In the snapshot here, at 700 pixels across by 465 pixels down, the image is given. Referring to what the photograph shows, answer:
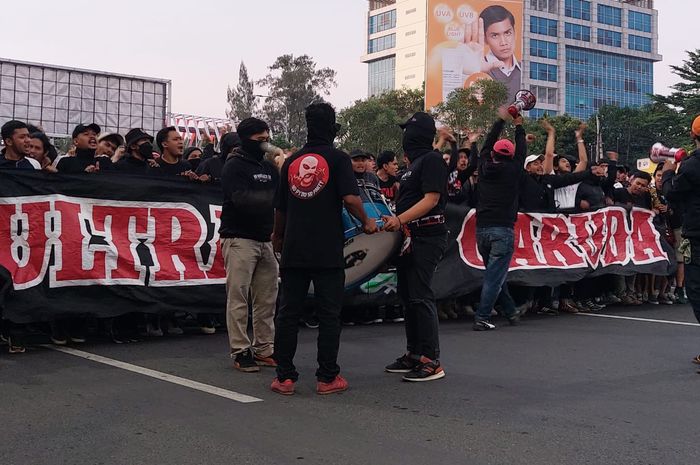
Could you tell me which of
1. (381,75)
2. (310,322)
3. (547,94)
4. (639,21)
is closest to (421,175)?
(310,322)

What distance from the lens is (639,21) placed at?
133 m

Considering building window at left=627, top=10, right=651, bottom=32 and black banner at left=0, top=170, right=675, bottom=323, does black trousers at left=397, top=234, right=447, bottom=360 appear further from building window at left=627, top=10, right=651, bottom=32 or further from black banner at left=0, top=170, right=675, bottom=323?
building window at left=627, top=10, right=651, bottom=32

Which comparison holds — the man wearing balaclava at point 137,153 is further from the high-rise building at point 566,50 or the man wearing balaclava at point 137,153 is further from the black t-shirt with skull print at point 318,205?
the high-rise building at point 566,50

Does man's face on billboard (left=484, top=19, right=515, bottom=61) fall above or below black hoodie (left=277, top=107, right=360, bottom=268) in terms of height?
above

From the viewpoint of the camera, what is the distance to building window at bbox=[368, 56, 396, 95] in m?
130

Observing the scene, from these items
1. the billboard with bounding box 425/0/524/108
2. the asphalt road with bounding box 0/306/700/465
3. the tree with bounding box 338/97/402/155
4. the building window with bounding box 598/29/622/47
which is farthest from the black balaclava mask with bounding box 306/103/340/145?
the building window with bounding box 598/29/622/47

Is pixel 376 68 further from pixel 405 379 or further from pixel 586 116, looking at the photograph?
pixel 405 379

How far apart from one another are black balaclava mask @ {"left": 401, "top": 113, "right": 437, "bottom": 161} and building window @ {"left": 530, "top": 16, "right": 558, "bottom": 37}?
393 feet

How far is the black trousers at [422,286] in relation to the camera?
5.92m

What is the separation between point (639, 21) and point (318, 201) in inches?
5532

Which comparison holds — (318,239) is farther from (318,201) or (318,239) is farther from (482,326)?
(482,326)

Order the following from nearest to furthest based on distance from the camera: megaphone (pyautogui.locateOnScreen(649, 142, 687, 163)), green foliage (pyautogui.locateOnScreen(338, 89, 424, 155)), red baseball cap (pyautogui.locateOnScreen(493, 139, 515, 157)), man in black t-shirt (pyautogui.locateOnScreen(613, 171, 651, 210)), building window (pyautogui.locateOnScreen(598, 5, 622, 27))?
red baseball cap (pyautogui.locateOnScreen(493, 139, 515, 157)) → megaphone (pyautogui.locateOnScreen(649, 142, 687, 163)) → man in black t-shirt (pyautogui.locateOnScreen(613, 171, 651, 210)) → green foliage (pyautogui.locateOnScreen(338, 89, 424, 155)) → building window (pyautogui.locateOnScreen(598, 5, 622, 27))

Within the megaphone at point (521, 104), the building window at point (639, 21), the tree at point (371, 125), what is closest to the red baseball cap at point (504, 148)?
the megaphone at point (521, 104)

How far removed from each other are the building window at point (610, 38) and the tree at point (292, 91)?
63418mm
